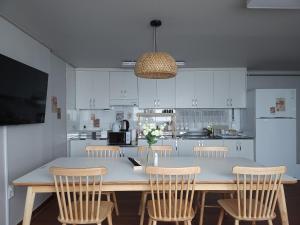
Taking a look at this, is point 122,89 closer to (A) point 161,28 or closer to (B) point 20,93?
(A) point 161,28

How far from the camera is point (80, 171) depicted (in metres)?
2.00

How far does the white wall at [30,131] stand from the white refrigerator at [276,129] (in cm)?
361

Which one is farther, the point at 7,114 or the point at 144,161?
the point at 144,161

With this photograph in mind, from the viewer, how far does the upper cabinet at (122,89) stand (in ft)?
Answer: 17.4

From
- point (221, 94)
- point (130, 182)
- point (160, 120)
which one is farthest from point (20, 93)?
point (221, 94)

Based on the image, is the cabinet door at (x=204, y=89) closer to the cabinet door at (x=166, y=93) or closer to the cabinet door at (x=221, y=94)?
the cabinet door at (x=221, y=94)

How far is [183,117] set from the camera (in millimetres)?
5602

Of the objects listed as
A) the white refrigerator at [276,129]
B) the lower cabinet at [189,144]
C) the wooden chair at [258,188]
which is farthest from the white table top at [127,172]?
the white refrigerator at [276,129]

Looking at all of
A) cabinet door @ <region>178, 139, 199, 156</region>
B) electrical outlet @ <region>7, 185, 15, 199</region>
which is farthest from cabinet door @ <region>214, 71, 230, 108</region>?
electrical outlet @ <region>7, 185, 15, 199</region>

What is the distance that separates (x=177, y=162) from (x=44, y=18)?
6.72ft

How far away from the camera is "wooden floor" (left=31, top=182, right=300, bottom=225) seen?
123 inches

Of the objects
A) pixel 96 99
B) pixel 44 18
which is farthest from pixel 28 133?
pixel 96 99

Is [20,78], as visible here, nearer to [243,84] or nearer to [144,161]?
[144,161]

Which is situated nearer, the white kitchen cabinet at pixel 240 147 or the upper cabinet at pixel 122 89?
the white kitchen cabinet at pixel 240 147
